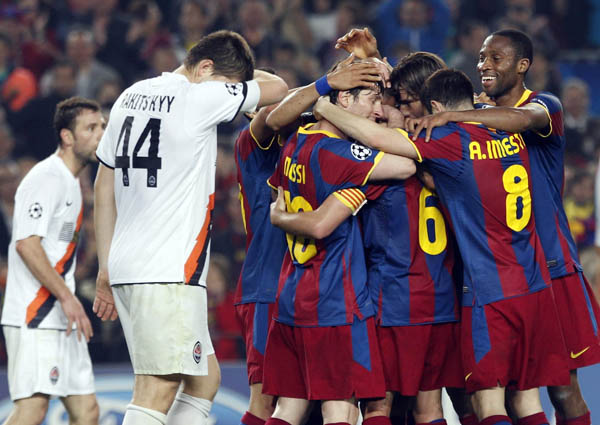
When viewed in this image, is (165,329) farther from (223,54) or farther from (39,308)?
(39,308)

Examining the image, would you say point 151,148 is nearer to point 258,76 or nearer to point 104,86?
point 258,76

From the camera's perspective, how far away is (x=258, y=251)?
5270 millimetres

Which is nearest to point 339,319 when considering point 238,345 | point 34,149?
point 238,345

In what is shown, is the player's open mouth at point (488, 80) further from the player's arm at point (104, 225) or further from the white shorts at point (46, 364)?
the white shorts at point (46, 364)

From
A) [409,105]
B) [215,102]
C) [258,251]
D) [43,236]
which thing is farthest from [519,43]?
[43,236]

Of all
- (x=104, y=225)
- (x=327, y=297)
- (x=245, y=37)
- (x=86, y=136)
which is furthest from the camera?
(x=245, y=37)

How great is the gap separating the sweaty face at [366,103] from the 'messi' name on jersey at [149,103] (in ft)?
2.95

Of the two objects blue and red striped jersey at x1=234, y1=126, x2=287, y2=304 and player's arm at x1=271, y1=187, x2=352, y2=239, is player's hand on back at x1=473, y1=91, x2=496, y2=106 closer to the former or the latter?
blue and red striped jersey at x1=234, y1=126, x2=287, y2=304

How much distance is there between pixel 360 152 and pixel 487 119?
64cm

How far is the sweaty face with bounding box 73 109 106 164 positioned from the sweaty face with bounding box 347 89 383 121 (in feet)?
7.52

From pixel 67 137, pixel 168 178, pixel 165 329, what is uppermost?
pixel 67 137

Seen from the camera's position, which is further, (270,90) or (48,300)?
(48,300)

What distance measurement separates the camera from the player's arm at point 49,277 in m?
6.00

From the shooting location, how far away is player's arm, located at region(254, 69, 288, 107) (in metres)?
4.91
